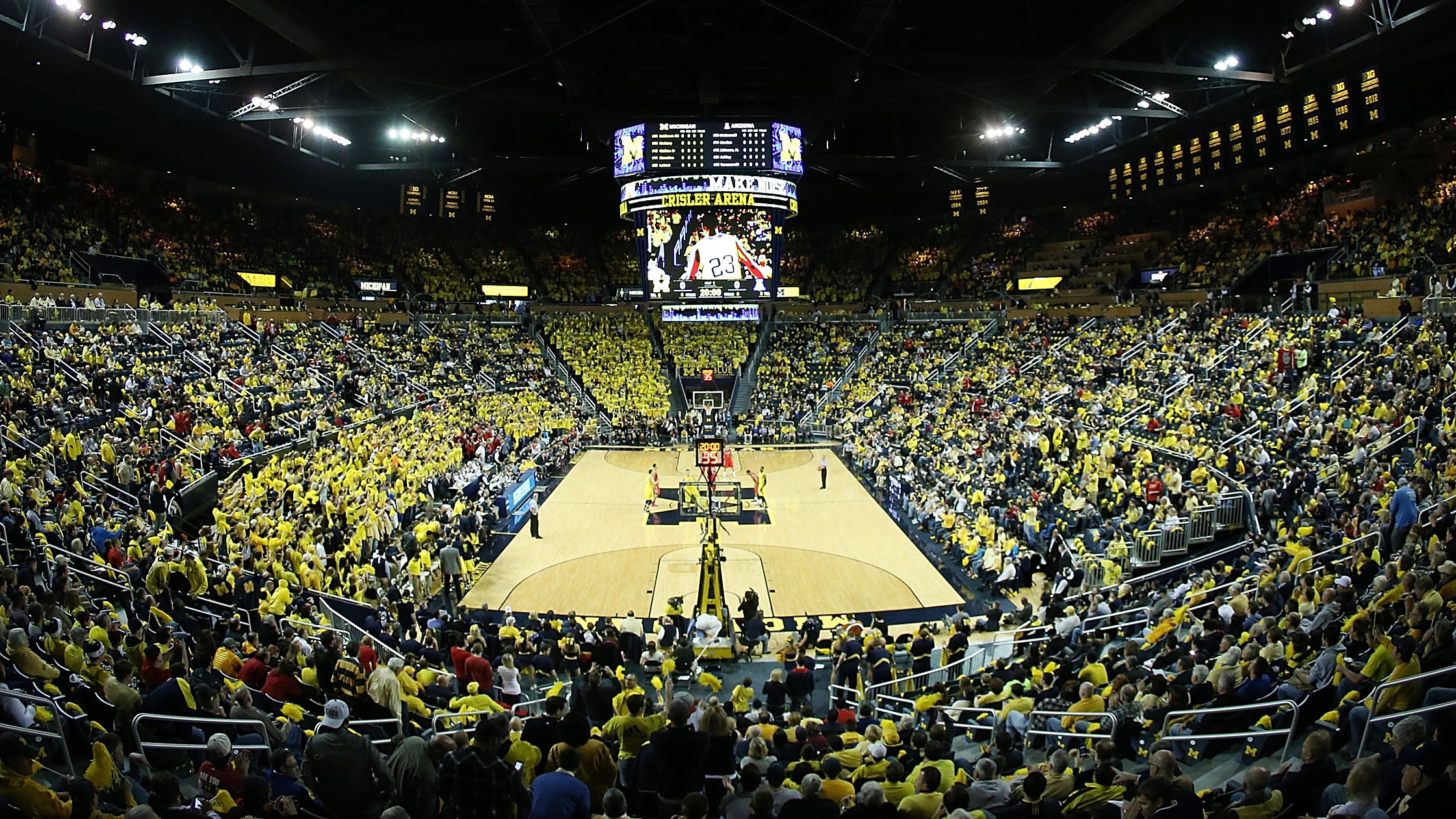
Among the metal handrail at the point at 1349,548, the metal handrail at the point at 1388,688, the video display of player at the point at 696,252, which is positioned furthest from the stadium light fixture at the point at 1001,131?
the metal handrail at the point at 1388,688

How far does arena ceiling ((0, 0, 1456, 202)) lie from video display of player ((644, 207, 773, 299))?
14.0 feet

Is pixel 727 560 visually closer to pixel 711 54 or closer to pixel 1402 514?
pixel 1402 514

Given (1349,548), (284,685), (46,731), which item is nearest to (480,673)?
→ (284,685)

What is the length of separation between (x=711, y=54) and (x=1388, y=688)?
28.8 meters

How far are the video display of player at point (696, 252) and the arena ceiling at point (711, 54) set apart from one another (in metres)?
4.25

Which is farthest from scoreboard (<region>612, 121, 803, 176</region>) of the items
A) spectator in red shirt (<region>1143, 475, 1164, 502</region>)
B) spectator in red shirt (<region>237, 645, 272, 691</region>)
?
spectator in red shirt (<region>237, 645, 272, 691</region>)

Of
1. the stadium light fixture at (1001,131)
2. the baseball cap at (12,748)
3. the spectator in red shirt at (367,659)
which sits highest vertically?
the stadium light fixture at (1001,131)

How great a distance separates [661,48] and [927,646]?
2499 cm

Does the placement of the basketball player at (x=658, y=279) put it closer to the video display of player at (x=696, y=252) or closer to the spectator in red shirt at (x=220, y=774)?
the video display of player at (x=696, y=252)

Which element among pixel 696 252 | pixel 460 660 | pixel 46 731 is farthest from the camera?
pixel 696 252

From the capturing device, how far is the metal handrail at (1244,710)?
22.6 ft

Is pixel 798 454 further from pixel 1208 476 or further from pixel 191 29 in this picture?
pixel 191 29

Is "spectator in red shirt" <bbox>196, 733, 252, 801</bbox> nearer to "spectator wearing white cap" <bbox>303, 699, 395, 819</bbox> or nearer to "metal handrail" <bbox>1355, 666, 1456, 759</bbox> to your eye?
"spectator wearing white cap" <bbox>303, 699, 395, 819</bbox>

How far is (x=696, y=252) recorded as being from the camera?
115 ft
